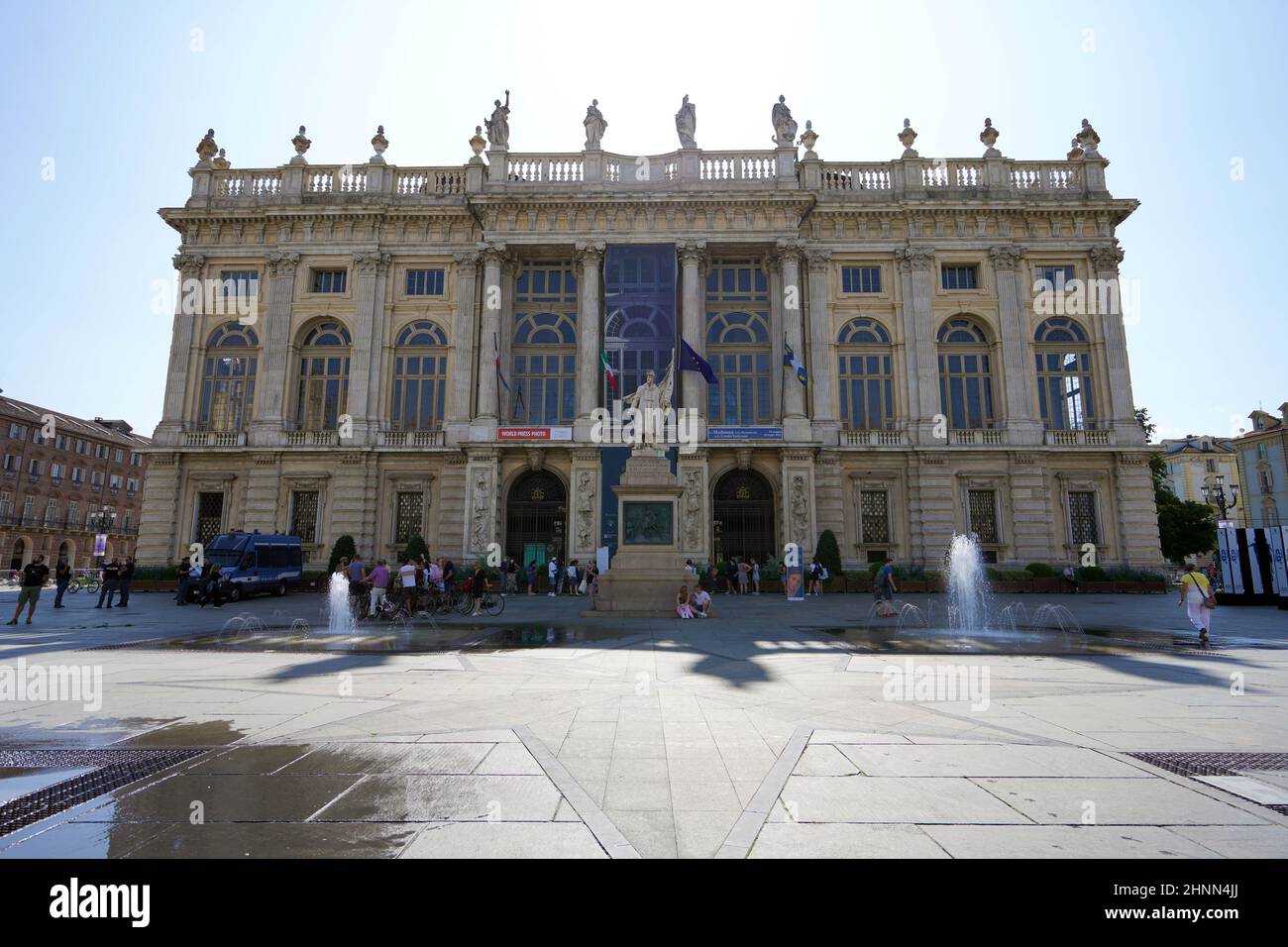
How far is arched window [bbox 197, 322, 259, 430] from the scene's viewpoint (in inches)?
1281

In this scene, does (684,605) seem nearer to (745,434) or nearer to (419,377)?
(745,434)

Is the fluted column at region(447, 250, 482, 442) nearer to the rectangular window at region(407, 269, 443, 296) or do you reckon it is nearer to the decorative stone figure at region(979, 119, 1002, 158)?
the rectangular window at region(407, 269, 443, 296)

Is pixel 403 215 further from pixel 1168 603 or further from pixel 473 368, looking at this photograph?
pixel 1168 603

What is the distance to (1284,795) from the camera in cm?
409

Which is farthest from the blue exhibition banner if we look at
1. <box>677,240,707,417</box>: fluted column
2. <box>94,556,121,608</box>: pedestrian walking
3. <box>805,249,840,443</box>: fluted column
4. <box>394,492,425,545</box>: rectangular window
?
<box>94,556,121,608</box>: pedestrian walking

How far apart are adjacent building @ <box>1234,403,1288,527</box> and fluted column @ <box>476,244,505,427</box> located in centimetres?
7360

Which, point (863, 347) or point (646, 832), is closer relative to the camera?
point (646, 832)

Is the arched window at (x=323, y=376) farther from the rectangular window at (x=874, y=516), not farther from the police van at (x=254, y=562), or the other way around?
the rectangular window at (x=874, y=516)

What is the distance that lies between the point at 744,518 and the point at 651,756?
26.2 m

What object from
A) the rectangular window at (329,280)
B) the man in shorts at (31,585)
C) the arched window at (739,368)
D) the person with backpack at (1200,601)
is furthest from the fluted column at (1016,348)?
the man in shorts at (31,585)

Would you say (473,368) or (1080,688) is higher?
(473,368)

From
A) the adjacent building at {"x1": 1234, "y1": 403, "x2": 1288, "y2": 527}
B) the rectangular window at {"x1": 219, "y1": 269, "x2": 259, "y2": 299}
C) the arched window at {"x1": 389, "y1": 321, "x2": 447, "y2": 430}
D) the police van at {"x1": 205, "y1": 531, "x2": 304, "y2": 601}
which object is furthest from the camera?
the adjacent building at {"x1": 1234, "y1": 403, "x2": 1288, "y2": 527}
